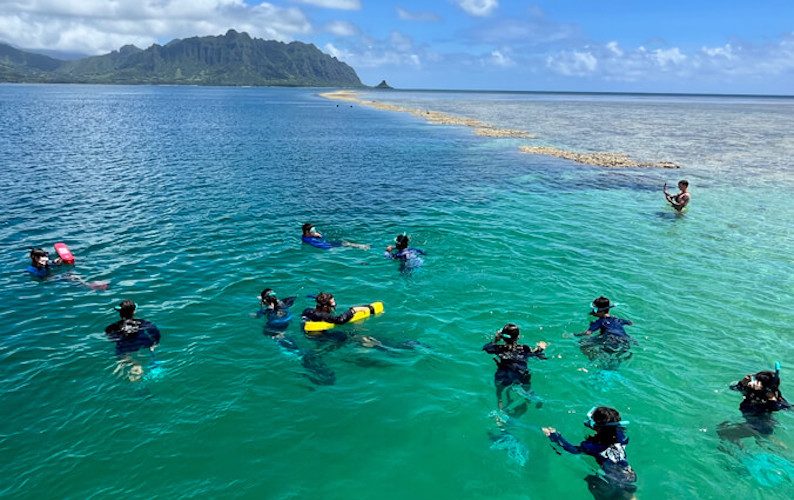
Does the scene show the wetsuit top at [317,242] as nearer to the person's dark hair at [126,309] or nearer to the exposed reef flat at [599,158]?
the person's dark hair at [126,309]

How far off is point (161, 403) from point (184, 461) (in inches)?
104

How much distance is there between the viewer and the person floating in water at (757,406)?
11866 mm

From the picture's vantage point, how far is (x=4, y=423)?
40.0 feet

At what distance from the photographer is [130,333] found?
1534 centimetres

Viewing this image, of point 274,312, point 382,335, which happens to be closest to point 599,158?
point 382,335

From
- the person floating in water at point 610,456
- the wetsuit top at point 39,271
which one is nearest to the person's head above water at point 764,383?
the person floating in water at point 610,456

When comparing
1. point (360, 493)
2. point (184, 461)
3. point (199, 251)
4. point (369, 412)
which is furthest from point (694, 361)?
point (199, 251)

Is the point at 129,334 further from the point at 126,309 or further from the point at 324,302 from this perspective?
the point at 324,302

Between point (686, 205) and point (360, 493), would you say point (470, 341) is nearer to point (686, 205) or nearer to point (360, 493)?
point (360, 493)

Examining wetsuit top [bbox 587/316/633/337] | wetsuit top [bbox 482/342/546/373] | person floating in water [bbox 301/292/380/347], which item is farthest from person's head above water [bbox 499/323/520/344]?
person floating in water [bbox 301/292/380/347]

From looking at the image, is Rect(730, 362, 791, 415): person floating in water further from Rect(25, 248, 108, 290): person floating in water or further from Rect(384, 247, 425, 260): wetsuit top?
Rect(25, 248, 108, 290): person floating in water

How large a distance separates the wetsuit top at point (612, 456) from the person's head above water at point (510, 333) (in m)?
3.62

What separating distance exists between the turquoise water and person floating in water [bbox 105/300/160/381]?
530 millimetres

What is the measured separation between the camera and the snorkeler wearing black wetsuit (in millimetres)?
15273
